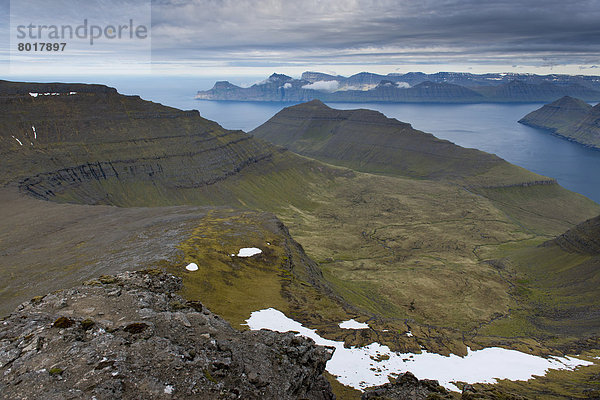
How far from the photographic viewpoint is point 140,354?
70.0ft

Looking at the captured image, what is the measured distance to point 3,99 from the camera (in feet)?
443

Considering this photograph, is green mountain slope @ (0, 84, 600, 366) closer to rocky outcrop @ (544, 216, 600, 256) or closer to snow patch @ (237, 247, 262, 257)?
snow patch @ (237, 247, 262, 257)

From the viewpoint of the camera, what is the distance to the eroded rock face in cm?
1908

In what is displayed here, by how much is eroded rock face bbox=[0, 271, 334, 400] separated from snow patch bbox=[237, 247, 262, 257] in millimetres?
36575

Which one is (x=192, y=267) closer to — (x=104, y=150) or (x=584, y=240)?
(x=584, y=240)

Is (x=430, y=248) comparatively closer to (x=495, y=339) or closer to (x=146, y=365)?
(x=495, y=339)

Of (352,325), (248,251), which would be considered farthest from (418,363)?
(248,251)

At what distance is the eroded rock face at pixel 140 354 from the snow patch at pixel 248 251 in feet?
120

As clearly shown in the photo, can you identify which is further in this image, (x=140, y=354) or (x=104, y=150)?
(x=104, y=150)

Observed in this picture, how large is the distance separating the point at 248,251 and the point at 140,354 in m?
47.5

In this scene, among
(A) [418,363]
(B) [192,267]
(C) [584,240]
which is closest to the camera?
(A) [418,363]

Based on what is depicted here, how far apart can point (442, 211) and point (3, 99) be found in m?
182

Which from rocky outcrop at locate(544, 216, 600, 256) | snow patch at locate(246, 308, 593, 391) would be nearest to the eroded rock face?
snow patch at locate(246, 308, 593, 391)

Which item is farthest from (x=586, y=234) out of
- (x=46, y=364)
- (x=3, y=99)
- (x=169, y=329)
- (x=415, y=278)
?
(x=3, y=99)
